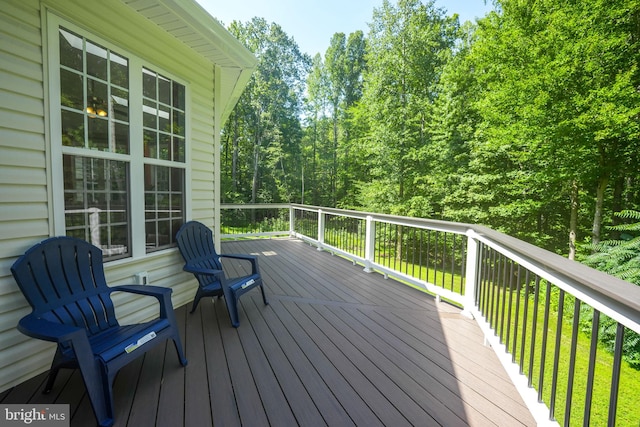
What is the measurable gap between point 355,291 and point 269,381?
2039 mm

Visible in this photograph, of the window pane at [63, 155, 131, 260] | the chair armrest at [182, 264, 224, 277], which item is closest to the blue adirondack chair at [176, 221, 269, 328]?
the chair armrest at [182, 264, 224, 277]

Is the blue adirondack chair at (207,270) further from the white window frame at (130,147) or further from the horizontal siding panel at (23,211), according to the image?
the horizontal siding panel at (23,211)

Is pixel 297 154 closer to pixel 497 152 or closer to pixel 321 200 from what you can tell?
pixel 321 200

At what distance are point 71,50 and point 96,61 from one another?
0.18m

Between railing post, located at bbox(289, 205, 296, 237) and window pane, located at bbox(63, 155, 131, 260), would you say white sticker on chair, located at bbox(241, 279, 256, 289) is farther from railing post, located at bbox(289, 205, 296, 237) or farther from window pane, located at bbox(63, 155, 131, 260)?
railing post, located at bbox(289, 205, 296, 237)

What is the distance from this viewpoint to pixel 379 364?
214 cm

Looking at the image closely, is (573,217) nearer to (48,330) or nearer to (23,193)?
(48,330)

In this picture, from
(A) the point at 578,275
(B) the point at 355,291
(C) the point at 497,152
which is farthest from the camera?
(C) the point at 497,152

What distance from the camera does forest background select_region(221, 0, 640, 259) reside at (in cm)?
616

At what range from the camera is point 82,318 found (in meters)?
1.94

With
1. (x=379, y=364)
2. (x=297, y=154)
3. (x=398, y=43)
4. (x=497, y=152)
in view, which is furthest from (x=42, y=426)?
(x=297, y=154)

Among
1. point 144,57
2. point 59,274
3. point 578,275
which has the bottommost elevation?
point 59,274

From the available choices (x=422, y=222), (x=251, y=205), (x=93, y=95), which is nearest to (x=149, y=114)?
(x=93, y=95)

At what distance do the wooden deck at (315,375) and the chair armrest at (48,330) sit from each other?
542mm
